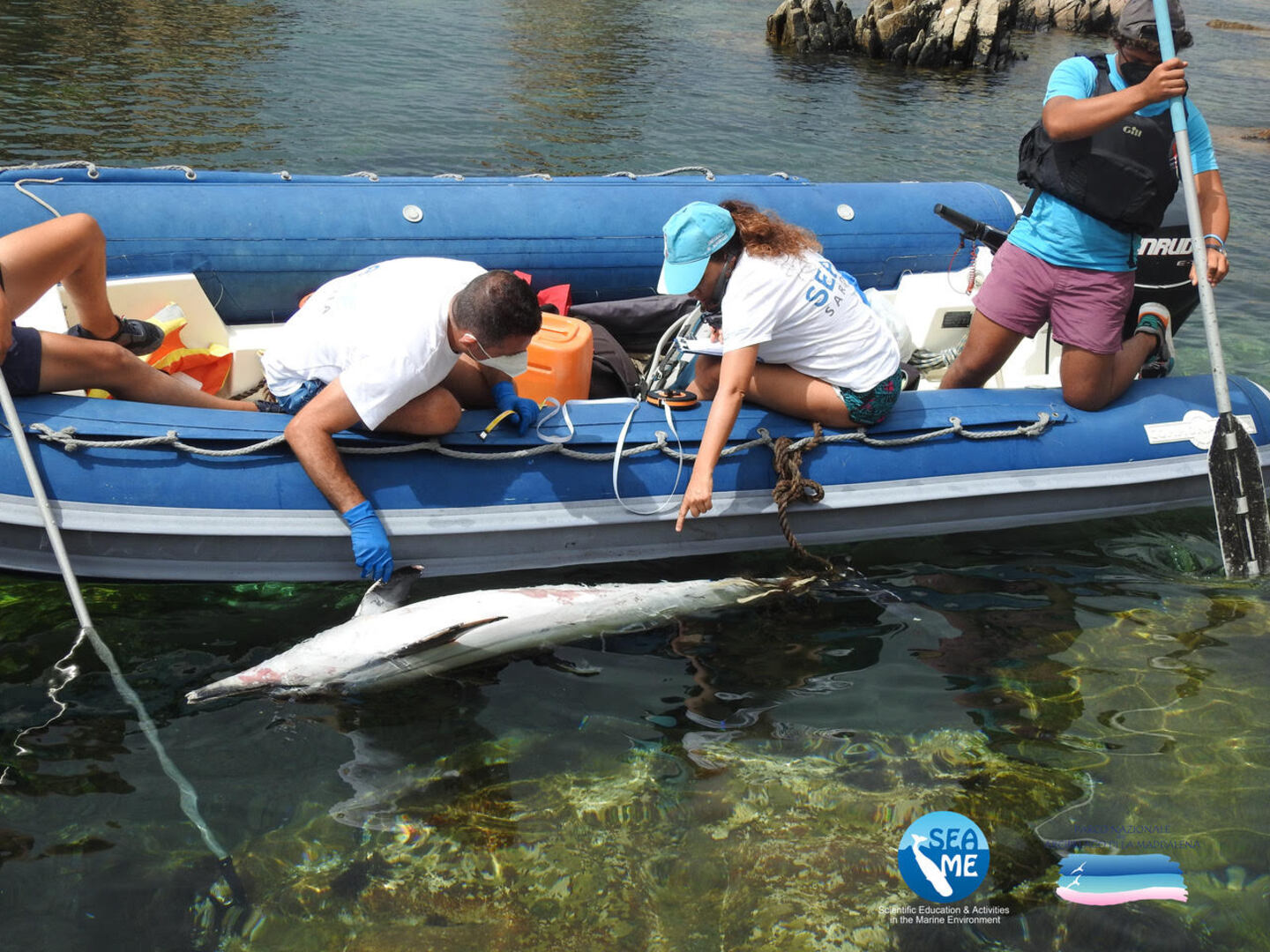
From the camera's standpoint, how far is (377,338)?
12.6 feet

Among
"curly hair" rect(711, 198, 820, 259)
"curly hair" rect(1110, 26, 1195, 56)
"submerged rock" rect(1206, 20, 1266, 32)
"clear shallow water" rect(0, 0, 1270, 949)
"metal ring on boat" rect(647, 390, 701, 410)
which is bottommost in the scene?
"clear shallow water" rect(0, 0, 1270, 949)

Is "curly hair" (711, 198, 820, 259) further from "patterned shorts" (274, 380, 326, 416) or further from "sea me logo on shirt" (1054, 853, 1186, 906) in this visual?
"sea me logo on shirt" (1054, 853, 1186, 906)

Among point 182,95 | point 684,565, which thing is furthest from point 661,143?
point 684,565

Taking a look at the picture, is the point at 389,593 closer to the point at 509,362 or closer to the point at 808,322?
the point at 509,362

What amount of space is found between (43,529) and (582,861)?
241 cm

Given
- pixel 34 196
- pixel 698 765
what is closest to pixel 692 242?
pixel 698 765

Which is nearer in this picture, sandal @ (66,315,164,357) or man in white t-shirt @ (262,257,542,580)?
man in white t-shirt @ (262,257,542,580)

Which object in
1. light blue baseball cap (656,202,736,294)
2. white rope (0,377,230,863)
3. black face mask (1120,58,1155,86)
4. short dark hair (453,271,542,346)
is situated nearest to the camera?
white rope (0,377,230,863)

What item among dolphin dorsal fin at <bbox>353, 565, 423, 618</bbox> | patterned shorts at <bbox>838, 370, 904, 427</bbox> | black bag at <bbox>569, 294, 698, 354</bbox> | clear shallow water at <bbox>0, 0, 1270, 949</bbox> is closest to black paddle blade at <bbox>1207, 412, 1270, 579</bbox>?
clear shallow water at <bbox>0, 0, 1270, 949</bbox>

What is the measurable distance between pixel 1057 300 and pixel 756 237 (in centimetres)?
157

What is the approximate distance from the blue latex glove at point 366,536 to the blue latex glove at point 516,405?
2.37 feet

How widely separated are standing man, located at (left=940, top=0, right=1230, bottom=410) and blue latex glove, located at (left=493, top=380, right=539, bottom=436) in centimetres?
219

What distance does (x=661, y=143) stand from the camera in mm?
12602

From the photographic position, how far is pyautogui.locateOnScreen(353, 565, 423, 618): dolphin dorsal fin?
13.3 feet
